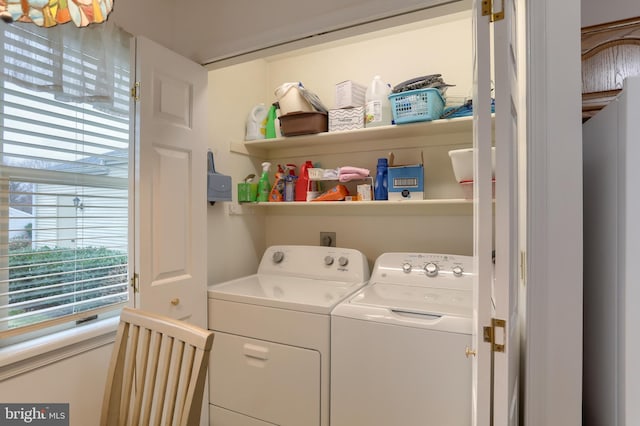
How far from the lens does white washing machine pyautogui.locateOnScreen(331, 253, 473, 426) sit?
136 centimetres

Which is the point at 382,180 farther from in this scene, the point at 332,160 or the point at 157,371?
the point at 157,371

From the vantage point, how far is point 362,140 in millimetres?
2393

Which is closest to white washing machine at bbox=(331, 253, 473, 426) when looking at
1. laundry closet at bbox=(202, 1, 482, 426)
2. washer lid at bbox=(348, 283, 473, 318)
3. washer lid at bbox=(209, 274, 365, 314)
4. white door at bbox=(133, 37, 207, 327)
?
washer lid at bbox=(348, 283, 473, 318)

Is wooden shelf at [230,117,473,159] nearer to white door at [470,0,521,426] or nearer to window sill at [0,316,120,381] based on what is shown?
white door at [470,0,521,426]

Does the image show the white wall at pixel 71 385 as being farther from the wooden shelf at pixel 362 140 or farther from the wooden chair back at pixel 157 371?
the wooden shelf at pixel 362 140

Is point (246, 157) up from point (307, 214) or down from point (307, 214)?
up

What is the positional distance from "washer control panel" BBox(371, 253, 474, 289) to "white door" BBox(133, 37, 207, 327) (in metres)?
1.08

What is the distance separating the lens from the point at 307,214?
8.61ft

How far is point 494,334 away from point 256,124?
2114 mm

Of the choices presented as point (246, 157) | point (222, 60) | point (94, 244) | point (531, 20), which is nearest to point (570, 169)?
point (531, 20)

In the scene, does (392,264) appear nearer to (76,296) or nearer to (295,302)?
(295,302)

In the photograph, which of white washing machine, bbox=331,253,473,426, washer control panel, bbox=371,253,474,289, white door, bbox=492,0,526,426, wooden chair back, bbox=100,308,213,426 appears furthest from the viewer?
washer control panel, bbox=371,253,474,289

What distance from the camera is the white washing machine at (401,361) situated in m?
1.36

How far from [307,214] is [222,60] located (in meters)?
1.23
